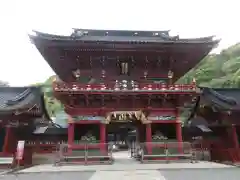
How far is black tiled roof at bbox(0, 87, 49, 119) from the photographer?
18281 mm

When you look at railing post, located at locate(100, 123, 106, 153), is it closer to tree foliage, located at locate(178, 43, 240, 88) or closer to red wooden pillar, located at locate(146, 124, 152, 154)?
red wooden pillar, located at locate(146, 124, 152, 154)

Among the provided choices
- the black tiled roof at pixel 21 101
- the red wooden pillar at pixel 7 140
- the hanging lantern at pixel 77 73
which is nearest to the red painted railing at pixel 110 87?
the hanging lantern at pixel 77 73

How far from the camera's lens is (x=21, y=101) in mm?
19484

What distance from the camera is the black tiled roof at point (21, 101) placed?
18281 mm

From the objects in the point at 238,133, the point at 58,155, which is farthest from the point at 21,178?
the point at 238,133

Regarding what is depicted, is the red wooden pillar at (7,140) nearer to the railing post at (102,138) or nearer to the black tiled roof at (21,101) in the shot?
the black tiled roof at (21,101)

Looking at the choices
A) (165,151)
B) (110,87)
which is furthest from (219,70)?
(110,87)

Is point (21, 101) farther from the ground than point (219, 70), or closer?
closer

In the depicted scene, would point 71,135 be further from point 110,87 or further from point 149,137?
point 149,137

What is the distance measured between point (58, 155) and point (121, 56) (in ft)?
28.8

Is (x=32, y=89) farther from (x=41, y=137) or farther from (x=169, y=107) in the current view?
(x=169, y=107)

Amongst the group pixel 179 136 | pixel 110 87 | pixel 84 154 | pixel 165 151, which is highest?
pixel 110 87

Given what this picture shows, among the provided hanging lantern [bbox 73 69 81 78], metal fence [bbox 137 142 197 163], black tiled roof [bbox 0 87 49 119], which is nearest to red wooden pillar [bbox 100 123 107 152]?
metal fence [bbox 137 142 197 163]

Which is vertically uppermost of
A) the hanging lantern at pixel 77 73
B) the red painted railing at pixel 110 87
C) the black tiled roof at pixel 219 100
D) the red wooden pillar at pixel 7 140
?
the hanging lantern at pixel 77 73
